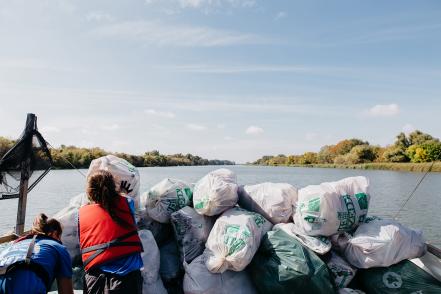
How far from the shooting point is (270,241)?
3.14 m

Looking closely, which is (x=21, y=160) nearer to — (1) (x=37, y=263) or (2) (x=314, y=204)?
(1) (x=37, y=263)

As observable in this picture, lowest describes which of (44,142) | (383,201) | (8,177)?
(383,201)

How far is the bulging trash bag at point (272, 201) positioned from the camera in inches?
138

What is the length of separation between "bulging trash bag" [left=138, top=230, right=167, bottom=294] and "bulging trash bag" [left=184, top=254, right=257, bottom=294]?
245mm

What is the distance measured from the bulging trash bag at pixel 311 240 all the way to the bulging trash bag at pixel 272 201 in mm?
186

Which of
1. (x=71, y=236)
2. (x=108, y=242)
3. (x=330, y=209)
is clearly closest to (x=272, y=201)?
(x=330, y=209)

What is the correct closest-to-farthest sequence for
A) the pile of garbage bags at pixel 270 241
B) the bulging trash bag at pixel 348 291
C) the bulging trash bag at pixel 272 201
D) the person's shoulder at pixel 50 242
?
the person's shoulder at pixel 50 242, the pile of garbage bags at pixel 270 241, the bulging trash bag at pixel 348 291, the bulging trash bag at pixel 272 201

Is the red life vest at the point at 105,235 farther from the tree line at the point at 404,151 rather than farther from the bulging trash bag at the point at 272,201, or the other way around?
the tree line at the point at 404,151

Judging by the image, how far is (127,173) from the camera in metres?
3.41

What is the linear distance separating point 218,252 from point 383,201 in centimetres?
1338

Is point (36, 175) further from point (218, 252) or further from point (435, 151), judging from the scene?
point (435, 151)

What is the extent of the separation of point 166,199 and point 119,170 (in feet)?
1.83

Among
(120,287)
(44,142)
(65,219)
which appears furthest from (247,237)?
(44,142)

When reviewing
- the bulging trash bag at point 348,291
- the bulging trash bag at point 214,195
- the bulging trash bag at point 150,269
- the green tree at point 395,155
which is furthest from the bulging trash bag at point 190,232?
the green tree at point 395,155
